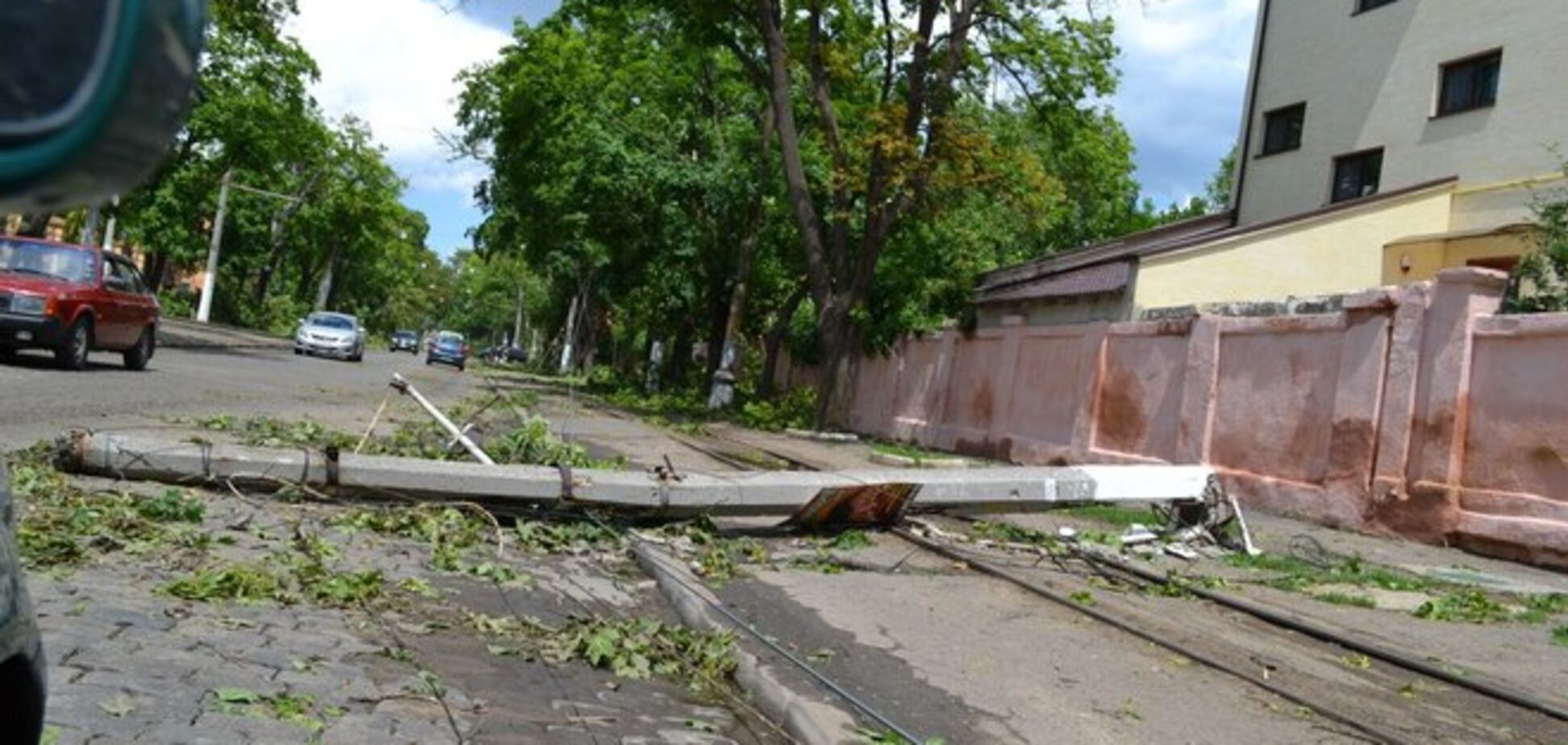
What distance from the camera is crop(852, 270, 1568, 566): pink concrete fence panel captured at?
36.8 ft

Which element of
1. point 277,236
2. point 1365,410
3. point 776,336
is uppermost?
point 277,236

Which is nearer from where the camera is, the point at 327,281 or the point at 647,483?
the point at 647,483

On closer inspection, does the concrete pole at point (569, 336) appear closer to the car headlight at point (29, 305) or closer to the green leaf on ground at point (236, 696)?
the car headlight at point (29, 305)

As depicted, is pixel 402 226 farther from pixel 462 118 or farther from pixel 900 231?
pixel 900 231

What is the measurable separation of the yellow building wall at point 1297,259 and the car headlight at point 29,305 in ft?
49.7

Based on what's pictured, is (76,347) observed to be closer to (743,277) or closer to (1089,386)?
(1089,386)

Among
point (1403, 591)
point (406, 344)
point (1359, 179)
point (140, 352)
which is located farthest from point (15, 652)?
point (406, 344)

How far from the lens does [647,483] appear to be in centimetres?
912

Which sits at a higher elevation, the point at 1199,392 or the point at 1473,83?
the point at 1473,83

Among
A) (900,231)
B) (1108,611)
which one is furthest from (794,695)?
(900,231)

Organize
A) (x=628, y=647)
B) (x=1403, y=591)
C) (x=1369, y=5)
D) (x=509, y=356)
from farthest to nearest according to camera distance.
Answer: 1. (x=509, y=356)
2. (x=1369, y=5)
3. (x=1403, y=591)
4. (x=628, y=647)

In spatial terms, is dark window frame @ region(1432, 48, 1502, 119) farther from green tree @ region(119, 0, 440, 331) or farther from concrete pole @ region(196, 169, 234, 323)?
concrete pole @ region(196, 169, 234, 323)

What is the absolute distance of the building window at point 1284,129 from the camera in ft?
80.9

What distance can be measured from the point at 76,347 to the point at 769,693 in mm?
14661
